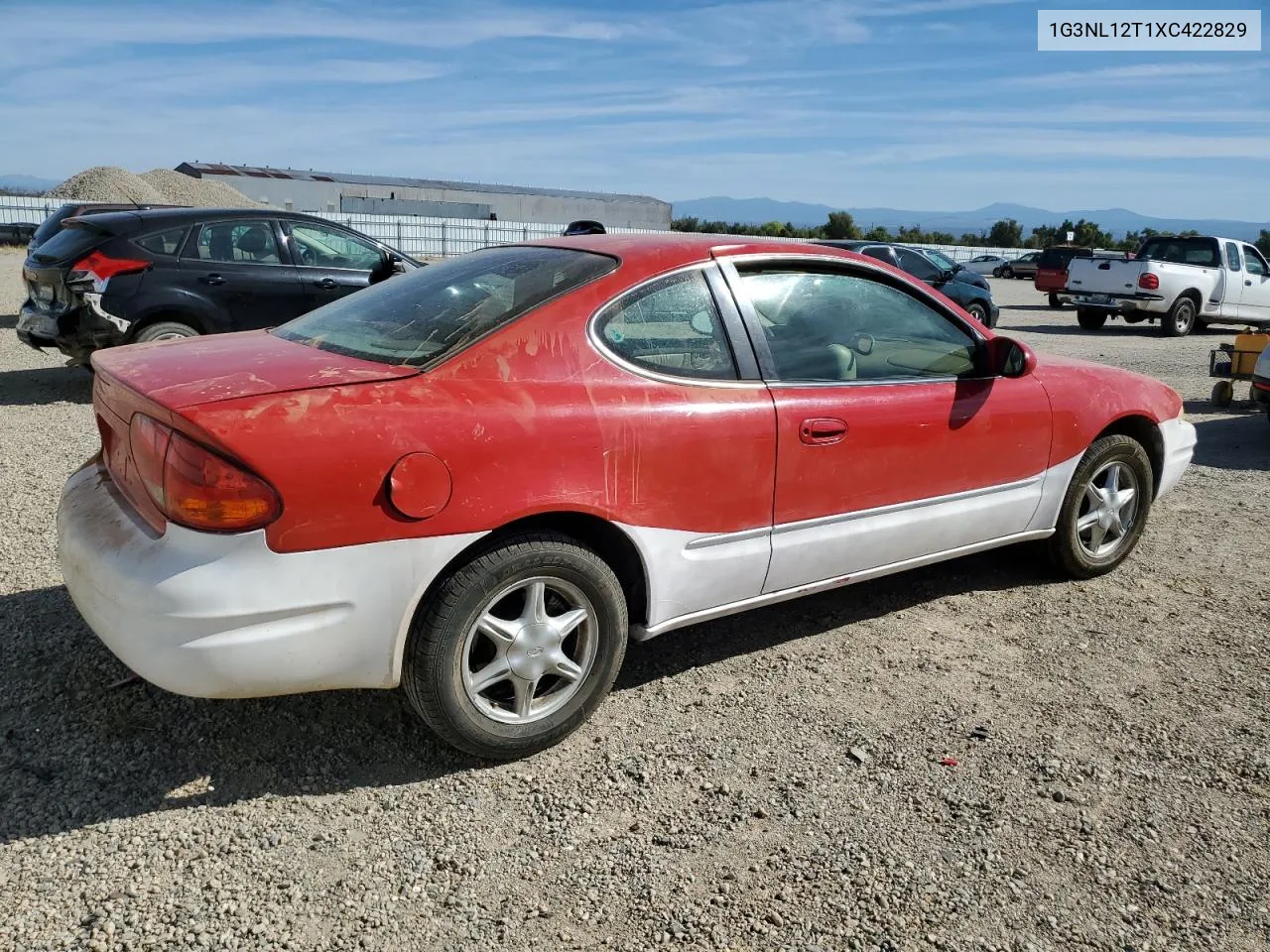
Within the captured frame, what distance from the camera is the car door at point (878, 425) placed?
3.58 meters

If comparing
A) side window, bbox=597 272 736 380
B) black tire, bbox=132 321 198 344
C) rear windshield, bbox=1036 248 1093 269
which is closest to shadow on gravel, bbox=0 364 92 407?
black tire, bbox=132 321 198 344

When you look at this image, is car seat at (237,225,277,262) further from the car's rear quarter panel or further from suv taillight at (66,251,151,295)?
the car's rear quarter panel

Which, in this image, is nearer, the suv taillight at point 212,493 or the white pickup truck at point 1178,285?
the suv taillight at point 212,493

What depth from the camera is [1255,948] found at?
244 cm

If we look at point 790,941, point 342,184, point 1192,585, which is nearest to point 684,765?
point 790,941

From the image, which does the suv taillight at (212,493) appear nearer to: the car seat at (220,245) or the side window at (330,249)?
the car seat at (220,245)

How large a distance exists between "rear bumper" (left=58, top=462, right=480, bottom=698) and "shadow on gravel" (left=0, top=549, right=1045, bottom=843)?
1.29 ft

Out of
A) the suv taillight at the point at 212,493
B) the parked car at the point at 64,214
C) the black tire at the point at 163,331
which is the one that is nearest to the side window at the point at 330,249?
the black tire at the point at 163,331

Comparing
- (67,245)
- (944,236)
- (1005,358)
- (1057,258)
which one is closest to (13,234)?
(67,245)

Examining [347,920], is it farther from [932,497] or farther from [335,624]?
[932,497]

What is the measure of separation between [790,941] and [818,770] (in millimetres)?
793

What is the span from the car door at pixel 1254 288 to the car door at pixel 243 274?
17218 millimetres

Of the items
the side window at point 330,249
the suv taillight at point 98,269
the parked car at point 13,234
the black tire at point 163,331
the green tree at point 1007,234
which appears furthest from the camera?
the green tree at point 1007,234

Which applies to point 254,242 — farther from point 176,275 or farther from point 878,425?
point 878,425
